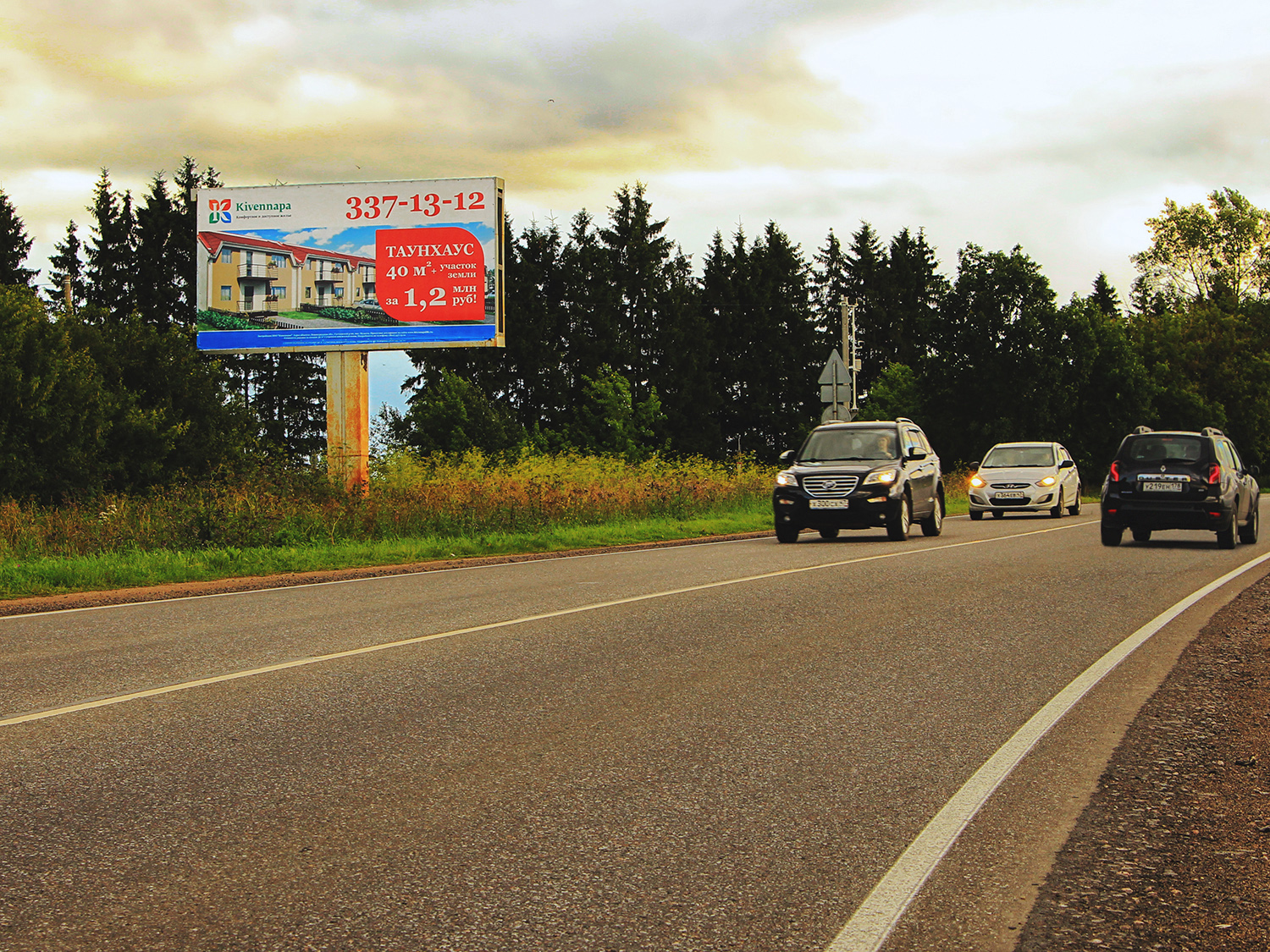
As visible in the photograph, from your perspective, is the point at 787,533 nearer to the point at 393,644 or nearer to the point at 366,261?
the point at 393,644

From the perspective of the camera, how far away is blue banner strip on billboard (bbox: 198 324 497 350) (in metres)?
28.0

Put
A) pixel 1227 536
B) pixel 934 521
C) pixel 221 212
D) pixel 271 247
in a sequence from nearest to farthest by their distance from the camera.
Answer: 1. pixel 1227 536
2. pixel 934 521
3. pixel 271 247
4. pixel 221 212

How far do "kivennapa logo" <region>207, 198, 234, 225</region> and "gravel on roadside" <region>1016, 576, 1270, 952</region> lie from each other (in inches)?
1036

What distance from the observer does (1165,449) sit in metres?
17.8

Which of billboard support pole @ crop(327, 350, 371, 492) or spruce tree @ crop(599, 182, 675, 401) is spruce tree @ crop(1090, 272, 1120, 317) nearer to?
spruce tree @ crop(599, 182, 675, 401)

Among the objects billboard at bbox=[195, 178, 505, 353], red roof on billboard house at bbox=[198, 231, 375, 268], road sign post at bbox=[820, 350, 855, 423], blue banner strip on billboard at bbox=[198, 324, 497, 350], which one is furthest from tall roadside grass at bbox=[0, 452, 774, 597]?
red roof on billboard house at bbox=[198, 231, 375, 268]

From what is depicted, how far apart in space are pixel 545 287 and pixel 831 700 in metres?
65.2

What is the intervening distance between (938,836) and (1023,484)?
24.0m

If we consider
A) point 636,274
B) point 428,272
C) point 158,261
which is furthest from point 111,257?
point 428,272


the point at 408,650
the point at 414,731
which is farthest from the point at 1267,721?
the point at 408,650

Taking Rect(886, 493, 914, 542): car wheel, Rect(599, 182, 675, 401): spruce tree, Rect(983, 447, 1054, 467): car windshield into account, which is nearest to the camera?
Rect(886, 493, 914, 542): car wheel

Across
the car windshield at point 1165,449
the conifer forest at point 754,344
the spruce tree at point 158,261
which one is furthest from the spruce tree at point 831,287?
the car windshield at point 1165,449

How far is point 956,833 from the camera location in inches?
169

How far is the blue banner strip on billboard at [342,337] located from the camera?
91.8ft
